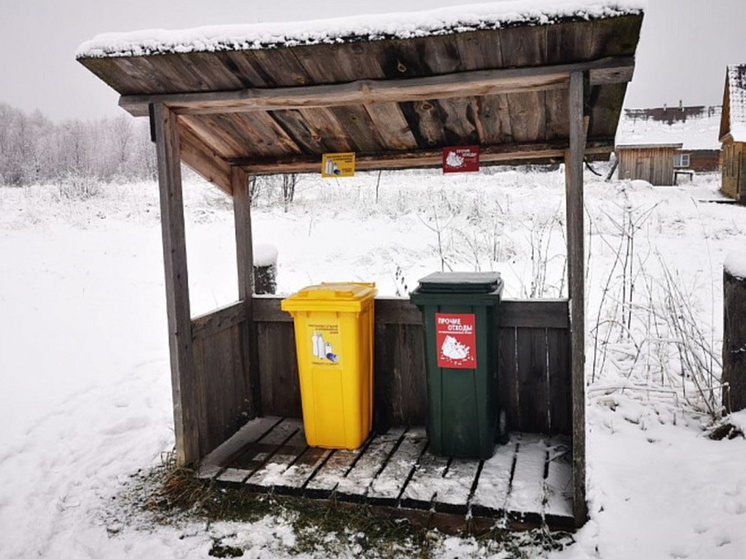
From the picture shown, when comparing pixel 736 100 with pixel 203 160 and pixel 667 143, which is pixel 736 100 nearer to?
pixel 667 143

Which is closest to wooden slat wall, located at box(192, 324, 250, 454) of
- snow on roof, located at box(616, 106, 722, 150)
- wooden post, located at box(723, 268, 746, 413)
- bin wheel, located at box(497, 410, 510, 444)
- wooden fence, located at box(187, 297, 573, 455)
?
wooden fence, located at box(187, 297, 573, 455)

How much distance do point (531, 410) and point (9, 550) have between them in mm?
3187

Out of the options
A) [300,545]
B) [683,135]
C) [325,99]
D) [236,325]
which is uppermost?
[683,135]

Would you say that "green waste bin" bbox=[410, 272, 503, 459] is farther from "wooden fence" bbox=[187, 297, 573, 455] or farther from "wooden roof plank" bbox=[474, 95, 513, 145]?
"wooden roof plank" bbox=[474, 95, 513, 145]

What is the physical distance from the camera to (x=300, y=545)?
→ 2885 millimetres

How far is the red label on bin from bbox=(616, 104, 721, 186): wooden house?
2612cm

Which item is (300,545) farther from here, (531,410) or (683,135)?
(683,135)

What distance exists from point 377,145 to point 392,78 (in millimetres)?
1057

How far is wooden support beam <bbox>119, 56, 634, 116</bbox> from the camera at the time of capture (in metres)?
2.83

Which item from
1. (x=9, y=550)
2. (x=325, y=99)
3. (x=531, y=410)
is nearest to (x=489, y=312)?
(x=531, y=410)

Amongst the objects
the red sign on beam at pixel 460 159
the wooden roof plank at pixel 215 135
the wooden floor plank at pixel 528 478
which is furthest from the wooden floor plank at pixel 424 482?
the wooden roof plank at pixel 215 135

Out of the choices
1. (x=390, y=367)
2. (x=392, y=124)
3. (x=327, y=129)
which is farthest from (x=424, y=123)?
(x=390, y=367)

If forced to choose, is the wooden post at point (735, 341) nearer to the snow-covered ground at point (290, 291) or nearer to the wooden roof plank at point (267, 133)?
the snow-covered ground at point (290, 291)

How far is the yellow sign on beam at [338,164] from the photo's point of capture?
4.10 m
